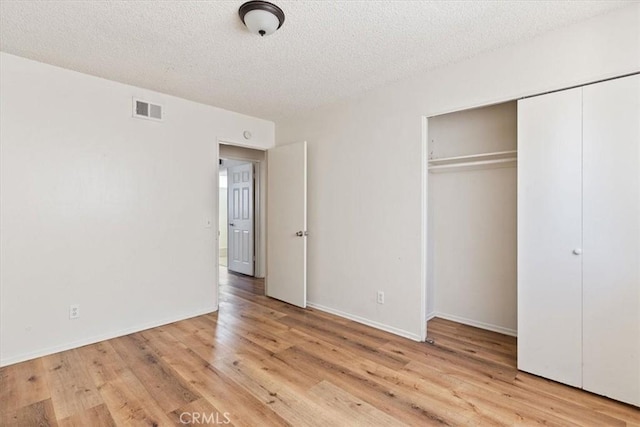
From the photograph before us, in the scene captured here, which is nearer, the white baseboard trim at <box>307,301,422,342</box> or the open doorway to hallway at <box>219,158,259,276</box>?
the white baseboard trim at <box>307,301,422,342</box>

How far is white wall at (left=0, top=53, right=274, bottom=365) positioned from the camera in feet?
8.53

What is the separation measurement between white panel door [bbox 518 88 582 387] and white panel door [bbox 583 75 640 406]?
0.18 feet

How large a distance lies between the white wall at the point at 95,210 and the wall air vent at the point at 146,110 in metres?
0.08

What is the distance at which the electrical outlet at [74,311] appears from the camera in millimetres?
2852

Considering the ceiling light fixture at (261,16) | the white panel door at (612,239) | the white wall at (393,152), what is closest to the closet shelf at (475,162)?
the white wall at (393,152)

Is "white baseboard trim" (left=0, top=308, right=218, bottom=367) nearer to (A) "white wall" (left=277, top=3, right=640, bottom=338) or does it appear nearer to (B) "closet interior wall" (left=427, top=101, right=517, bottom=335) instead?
(A) "white wall" (left=277, top=3, right=640, bottom=338)

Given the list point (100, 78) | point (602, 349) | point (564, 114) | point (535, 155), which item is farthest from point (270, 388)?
point (100, 78)

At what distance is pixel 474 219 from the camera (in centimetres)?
332

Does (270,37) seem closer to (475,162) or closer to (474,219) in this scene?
(475,162)

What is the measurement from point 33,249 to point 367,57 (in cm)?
322

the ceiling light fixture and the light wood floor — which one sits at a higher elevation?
the ceiling light fixture

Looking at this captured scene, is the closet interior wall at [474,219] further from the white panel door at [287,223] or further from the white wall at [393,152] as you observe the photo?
the white panel door at [287,223]

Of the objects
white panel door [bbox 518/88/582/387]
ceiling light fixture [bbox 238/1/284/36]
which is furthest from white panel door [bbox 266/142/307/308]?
white panel door [bbox 518/88/582/387]

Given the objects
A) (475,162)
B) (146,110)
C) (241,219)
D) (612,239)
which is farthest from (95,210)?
(612,239)
